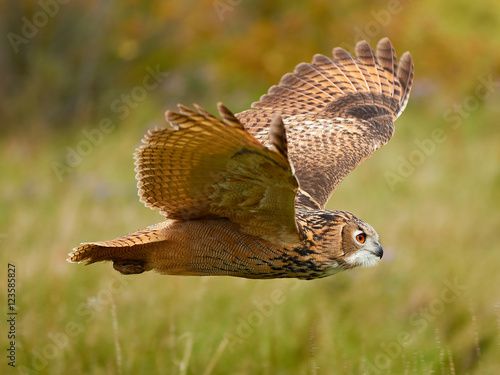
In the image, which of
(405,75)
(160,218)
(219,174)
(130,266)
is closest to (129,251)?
(130,266)

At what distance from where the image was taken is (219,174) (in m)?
3.54

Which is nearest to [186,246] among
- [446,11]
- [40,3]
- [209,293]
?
[209,293]

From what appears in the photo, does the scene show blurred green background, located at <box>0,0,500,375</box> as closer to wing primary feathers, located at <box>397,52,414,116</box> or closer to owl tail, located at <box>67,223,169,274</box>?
owl tail, located at <box>67,223,169,274</box>

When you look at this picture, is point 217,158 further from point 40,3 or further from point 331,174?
point 40,3

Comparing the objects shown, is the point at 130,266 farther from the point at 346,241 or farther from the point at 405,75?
the point at 405,75

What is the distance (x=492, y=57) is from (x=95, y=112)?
668 centimetres

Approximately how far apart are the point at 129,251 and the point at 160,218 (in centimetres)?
397

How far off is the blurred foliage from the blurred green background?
0.03 meters

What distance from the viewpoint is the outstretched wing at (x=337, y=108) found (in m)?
5.17

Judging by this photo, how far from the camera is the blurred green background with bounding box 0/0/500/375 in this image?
5066 mm

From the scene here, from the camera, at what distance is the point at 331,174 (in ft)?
16.1

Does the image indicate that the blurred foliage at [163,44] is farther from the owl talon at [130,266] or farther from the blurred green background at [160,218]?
the owl talon at [130,266]

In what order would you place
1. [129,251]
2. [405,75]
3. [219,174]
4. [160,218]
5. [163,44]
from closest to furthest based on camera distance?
1. [219,174]
2. [129,251]
3. [405,75]
4. [160,218]
5. [163,44]

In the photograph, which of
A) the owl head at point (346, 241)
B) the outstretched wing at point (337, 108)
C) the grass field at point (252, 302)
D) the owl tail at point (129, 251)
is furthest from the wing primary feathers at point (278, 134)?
the outstretched wing at point (337, 108)
